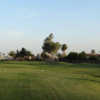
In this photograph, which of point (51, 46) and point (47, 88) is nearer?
point (47, 88)

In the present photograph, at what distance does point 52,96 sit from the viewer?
339 inches

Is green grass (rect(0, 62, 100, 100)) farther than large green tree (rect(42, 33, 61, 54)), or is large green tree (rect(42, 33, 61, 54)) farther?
large green tree (rect(42, 33, 61, 54))

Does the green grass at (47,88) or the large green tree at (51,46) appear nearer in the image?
the green grass at (47,88)

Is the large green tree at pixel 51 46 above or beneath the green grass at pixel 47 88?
above

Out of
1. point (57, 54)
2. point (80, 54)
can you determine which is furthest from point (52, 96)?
point (57, 54)

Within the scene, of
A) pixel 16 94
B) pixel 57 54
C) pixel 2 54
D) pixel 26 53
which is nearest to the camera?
pixel 16 94

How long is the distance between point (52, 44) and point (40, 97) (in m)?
81.5

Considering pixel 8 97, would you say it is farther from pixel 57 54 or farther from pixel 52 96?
pixel 57 54

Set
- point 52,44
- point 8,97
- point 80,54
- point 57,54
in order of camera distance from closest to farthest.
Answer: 1. point 8,97
2. point 80,54
3. point 52,44
4. point 57,54

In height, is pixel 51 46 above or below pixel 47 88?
above

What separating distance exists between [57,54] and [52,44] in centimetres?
808

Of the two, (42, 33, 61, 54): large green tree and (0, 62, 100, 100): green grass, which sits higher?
(42, 33, 61, 54): large green tree

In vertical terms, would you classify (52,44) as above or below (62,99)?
above

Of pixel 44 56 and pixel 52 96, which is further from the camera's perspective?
pixel 44 56
